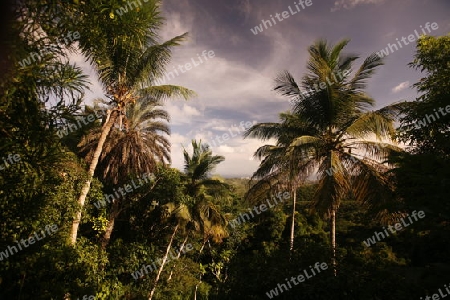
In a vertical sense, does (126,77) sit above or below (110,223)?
above

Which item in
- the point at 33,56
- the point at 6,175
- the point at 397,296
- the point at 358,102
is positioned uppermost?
the point at 33,56

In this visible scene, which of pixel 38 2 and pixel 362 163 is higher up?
pixel 38 2

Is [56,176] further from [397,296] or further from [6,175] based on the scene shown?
[397,296]

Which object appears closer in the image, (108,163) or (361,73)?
(361,73)

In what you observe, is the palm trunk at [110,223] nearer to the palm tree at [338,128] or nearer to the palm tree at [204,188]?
the palm tree at [204,188]

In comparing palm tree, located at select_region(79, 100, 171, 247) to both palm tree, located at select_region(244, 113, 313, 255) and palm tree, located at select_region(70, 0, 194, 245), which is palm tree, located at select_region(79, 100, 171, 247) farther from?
palm tree, located at select_region(244, 113, 313, 255)

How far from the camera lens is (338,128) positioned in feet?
28.2

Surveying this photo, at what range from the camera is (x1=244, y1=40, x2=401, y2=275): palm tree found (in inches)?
286

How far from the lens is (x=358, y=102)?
323 inches

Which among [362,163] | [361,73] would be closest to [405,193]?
[362,163]

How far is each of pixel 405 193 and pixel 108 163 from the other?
10.1 meters

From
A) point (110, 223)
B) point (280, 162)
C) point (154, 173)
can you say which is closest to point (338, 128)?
point (280, 162)

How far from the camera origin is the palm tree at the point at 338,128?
7.26 meters

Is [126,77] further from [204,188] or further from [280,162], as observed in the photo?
[204,188]
